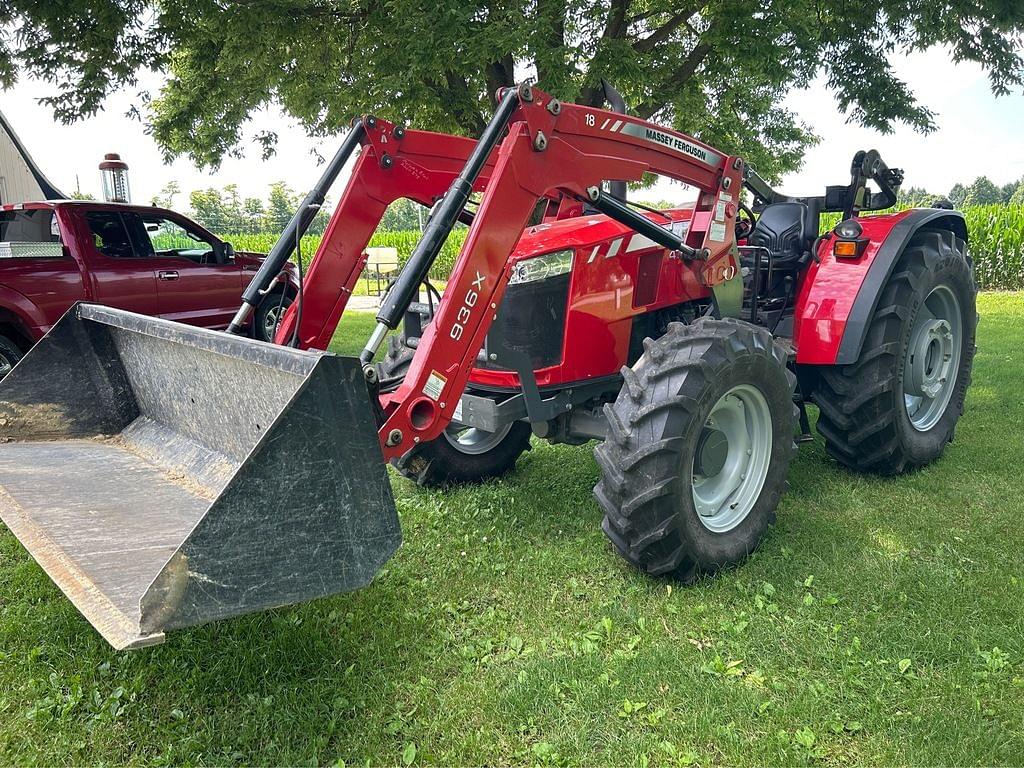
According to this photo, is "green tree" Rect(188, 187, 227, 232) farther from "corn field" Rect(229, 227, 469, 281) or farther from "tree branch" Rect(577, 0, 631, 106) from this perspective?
"tree branch" Rect(577, 0, 631, 106)

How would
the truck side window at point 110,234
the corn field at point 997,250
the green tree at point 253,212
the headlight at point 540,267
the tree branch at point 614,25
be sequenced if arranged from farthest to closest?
the green tree at point 253,212 < the corn field at point 997,250 < the tree branch at point 614,25 < the truck side window at point 110,234 < the headlight at point 540,267

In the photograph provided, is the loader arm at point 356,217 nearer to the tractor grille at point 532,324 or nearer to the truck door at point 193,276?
the tractor grille at point 532,324

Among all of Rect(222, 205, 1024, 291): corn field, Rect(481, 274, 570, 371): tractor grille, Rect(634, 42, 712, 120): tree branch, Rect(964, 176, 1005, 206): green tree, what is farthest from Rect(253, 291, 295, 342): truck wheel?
Rect(964, 176, 1005, 206): green tree

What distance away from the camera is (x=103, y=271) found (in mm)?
7727

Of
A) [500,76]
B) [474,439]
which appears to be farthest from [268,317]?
[500,76]

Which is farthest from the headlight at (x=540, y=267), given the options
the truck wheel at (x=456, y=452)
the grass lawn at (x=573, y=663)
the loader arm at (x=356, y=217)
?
the grass lawn at (x=573, y=663)

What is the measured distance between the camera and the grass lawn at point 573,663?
7.97 feet

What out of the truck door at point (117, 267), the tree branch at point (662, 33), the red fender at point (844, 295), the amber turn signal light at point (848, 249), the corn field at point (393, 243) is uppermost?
the tree branch at point (662, 33)

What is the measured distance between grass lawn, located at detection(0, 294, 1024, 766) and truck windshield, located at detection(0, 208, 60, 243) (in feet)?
15.9

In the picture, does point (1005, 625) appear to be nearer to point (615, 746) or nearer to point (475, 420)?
point (615, 746)

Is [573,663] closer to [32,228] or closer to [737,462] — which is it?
[737,462]

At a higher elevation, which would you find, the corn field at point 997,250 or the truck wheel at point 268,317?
the corn field at point 997,250

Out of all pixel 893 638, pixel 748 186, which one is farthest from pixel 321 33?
pixel 893 638

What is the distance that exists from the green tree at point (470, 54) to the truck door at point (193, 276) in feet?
6.49
